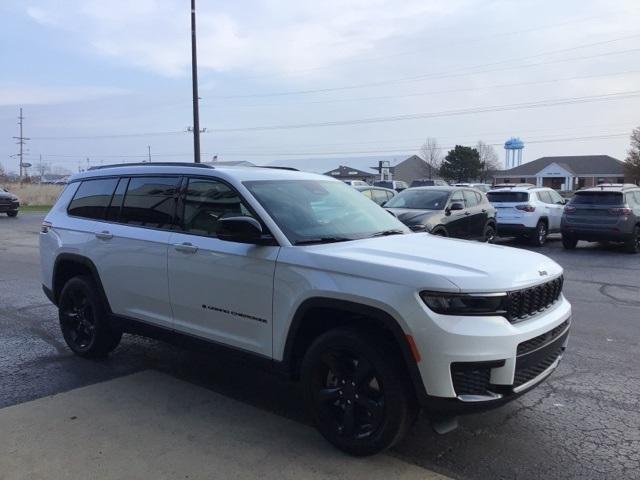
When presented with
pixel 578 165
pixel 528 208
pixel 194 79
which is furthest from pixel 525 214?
pixel 578 165

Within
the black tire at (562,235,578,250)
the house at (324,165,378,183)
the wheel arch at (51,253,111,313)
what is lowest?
the black tire at (562,235,578,250)

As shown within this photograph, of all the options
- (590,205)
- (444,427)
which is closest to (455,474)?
(444,427)

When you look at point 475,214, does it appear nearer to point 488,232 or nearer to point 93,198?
point 488,232

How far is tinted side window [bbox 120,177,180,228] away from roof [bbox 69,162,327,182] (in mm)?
82

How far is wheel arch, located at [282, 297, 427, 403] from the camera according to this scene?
3.39 metres

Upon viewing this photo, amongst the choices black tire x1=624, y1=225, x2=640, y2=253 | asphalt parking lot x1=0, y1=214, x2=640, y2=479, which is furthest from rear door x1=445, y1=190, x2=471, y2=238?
asphalt parking lot x1=0, y1=214, x2=640, y2=479

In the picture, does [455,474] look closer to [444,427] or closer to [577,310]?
[444,427]

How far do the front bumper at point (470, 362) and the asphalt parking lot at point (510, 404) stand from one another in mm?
480

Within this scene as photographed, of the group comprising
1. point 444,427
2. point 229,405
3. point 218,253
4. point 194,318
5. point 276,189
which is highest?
point 276,189

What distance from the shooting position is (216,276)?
433 centimetres

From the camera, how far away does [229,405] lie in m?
4.50

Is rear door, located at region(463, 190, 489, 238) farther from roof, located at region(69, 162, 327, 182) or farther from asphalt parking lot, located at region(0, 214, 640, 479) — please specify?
roof, located at region(69, 162, 327, 182)

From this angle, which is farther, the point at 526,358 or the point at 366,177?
the point at 366,177

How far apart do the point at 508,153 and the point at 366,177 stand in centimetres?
4111
